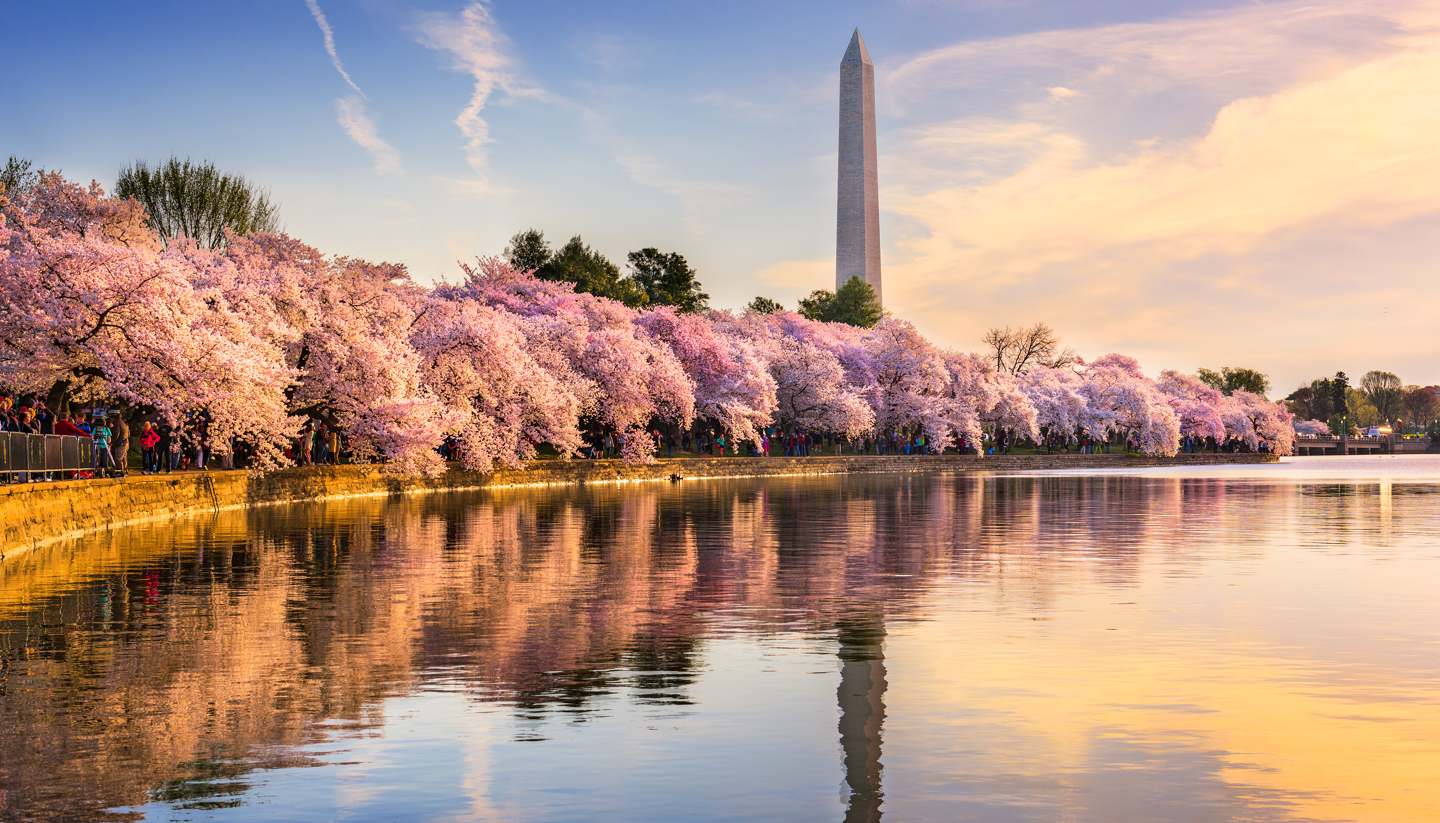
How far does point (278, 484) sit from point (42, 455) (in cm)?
1919

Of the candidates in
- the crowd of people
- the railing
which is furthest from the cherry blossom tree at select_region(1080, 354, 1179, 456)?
the railing

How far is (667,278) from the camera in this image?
14650 centimetres

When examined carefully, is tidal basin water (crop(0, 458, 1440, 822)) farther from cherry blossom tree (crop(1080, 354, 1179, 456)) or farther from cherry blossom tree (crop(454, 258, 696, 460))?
cherry blossom tree (crop(1080, 354, 1179, 456))

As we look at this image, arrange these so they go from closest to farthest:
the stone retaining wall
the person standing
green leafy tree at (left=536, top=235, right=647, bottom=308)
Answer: the stone retaining wall → the person standing → green leafy tree at (left=536, top=235, right=647, bottom=308)

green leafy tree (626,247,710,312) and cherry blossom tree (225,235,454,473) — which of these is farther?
green leafy tree (626,247,710,312)

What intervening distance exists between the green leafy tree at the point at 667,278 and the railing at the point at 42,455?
103 metres

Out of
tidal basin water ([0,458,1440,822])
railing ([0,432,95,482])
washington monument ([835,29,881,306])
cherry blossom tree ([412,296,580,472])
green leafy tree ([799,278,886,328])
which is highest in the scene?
washington monument ([835,29,881,306])

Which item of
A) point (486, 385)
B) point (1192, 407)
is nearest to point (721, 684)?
point (486, 385)

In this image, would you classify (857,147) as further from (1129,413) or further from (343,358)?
(343,358)

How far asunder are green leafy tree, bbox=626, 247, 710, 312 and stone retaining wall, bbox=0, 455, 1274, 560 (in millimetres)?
35488

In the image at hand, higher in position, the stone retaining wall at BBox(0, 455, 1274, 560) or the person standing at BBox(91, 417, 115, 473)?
the person standing at BBox(91, 417, 115, 473)

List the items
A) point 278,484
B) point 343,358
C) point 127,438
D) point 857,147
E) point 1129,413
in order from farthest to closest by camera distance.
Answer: point 1129,413
point 857,147
point 343,358
point 278,484
point 127,438

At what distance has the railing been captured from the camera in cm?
3363

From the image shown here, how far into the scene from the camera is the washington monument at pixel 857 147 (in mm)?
128500
